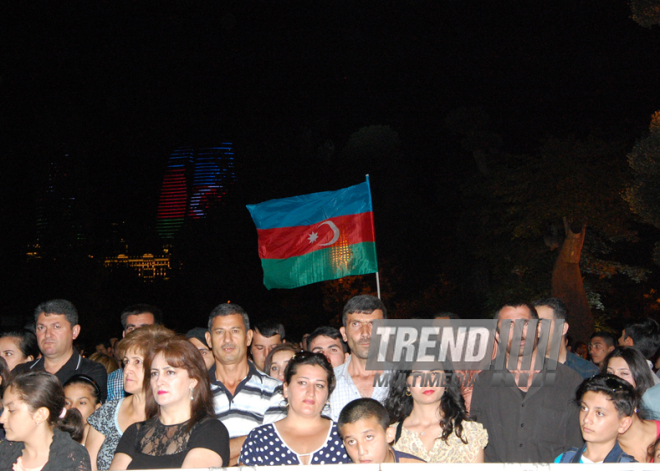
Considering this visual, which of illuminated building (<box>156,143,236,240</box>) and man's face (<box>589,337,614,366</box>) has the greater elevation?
illuminated building (<box>156,143,236,240</box>)

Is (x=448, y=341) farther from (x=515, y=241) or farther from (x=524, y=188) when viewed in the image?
(x=515, y=241)

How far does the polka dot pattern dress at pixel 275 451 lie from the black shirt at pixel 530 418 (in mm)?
1036

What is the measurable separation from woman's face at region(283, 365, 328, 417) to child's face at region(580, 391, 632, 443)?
5.18 ft

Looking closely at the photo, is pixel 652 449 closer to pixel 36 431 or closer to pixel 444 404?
pixel 444 404

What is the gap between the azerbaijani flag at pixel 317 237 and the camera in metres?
8.03

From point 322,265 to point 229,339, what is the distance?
354cm

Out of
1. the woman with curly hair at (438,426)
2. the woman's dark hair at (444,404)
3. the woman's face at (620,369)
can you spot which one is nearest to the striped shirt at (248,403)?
the woman's dark hair at (444,404)

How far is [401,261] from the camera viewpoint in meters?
28.9

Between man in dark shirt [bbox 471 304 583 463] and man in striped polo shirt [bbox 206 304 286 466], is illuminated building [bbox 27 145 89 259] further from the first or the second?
man in dark shirt [bbox 471 304 583 463]

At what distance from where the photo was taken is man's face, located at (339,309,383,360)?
4.79 meters

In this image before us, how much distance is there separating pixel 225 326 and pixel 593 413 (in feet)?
9.17

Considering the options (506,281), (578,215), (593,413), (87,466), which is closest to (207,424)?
(87,466)

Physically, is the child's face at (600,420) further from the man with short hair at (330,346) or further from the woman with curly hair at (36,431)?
the woman with curly hair at (36,431)

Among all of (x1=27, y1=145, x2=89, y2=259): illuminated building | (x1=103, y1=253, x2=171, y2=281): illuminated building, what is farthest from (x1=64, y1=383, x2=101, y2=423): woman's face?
(x1=103, y1=253, x2=171, y2=281): illuminated building
